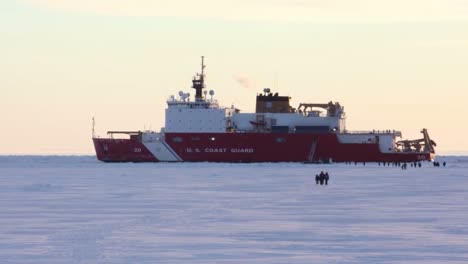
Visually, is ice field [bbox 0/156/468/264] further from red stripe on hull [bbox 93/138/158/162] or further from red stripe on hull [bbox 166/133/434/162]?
red stripe on hull [bbox 93/138/158/162]

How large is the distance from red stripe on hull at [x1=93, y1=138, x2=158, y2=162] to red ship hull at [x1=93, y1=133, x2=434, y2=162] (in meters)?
3.10

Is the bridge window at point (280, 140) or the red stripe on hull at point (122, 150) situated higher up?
the bridge window at point (280, 140)

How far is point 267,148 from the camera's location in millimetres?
102438

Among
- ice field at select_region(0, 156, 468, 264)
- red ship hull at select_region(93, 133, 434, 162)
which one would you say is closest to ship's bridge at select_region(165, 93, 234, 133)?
red ship hull at select_region(93, 133, 434, 162)

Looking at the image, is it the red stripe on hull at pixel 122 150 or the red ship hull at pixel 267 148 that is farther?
the red stripe on hull at pixel 122 150

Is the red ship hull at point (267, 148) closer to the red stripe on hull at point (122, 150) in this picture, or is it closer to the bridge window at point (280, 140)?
the bridge window at point (280, 140)

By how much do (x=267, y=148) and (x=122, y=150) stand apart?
14.8 m

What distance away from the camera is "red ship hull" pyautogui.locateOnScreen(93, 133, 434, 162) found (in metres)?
103

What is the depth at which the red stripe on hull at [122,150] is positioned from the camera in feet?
347

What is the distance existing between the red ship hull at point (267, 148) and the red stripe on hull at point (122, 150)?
10.2ft

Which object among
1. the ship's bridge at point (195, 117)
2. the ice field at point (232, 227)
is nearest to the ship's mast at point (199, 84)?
the ship's bridge at point (195, 117)

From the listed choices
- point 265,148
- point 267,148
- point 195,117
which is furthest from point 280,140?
point 195,117

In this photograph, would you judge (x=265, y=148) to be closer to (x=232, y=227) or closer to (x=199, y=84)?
(x=199, y=84)

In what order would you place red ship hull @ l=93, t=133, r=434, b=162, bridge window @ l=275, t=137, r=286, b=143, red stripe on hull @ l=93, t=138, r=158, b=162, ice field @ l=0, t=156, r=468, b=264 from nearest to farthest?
ice field @ l=0, t=156, r=468, b=264
red ship hull @ l=93, t=133, r=434, b=162
bridge window @ l=275, t=137, r=286, b=143
red stripe on hull @ l=93, t=138, r=158, b=162
